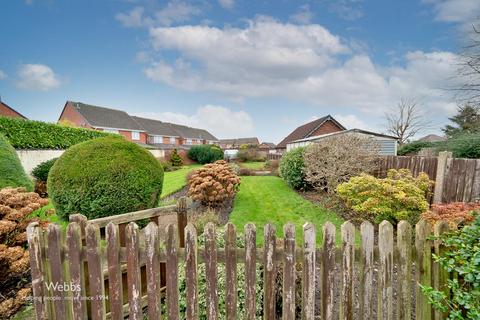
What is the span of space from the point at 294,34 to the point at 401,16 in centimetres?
443

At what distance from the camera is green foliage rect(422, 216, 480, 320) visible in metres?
1.72

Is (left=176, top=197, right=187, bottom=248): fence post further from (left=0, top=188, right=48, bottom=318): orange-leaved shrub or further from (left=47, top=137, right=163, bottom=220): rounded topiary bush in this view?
(left=47, top=137, right=163, bottom=220): rounded topiary bush

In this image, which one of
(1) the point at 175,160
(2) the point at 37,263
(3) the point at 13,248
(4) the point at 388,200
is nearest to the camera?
(2) the point at 37,263

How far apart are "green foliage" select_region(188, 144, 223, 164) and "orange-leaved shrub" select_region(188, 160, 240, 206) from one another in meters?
24.7

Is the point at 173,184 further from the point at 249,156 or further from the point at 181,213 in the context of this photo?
the point at 249,156

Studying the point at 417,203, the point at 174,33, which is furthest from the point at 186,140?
the point at 417,203

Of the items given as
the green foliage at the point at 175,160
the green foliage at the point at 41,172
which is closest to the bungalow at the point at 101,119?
the green foliage at the point at 175,160

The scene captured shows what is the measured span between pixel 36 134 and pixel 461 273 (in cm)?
1805

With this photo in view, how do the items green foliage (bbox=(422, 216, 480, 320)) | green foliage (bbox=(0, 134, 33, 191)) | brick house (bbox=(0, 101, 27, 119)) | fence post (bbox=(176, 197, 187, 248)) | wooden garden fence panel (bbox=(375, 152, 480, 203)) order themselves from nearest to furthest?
green foliage (bbox=(422, 216, 480, 320)), fence post (bbox=(176, 197, 187, 248)), green foliage (bbox=(0, 134, 33, 191)), wooden garden fence panel (bbox=(375, 152, 480, 203)), brick house (bbox=(0, 101, 27, 119))

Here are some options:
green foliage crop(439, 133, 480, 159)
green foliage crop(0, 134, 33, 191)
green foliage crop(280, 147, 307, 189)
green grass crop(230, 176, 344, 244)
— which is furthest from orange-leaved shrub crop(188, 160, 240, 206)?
green foliage crop(439, 133, 480, 159)

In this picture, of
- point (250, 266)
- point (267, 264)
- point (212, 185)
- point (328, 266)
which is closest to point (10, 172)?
point (212, 185)

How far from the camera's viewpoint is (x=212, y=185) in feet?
28.5

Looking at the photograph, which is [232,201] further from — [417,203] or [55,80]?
[55,80]

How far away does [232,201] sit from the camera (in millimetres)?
9812
